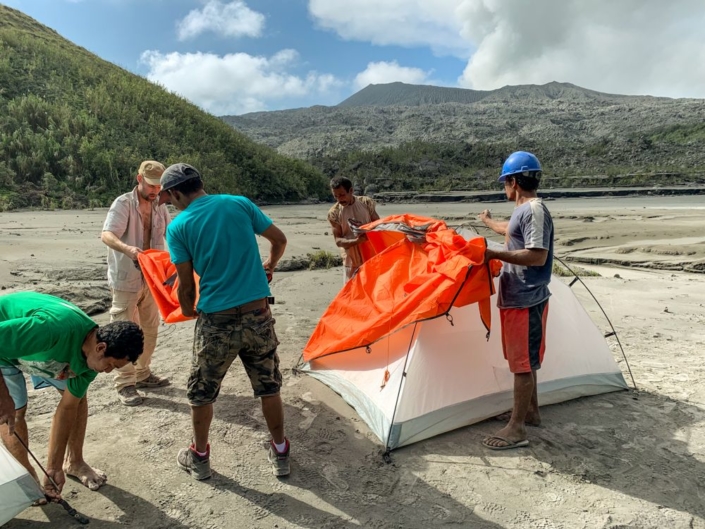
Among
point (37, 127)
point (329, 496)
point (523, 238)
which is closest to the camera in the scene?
point (329, 496)

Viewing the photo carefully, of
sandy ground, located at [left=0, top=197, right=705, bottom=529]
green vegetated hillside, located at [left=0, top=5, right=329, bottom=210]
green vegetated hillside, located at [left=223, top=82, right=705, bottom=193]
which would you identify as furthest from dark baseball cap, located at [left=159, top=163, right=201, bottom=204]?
green vegetated hillside, located at [left=223, top=82, right=705, bottom=193]

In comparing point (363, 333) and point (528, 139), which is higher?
point (528, 139)

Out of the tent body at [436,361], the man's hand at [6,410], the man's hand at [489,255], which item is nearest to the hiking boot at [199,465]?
the man's hand at [6,410]

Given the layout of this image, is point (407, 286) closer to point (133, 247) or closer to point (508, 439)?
point (508, 439)

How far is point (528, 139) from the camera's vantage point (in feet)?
217

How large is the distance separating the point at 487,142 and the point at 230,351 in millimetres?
66982

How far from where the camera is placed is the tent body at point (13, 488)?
2697 millimetres

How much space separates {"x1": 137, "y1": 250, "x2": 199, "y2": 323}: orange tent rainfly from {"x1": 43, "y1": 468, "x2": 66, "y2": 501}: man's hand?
129 centimetres

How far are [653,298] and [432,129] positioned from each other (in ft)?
234

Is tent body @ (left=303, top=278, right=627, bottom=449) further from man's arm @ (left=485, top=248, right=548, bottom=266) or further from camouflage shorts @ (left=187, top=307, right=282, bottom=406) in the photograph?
camouflage shorts @ (left=187, top=307, right=282, bottom=406)

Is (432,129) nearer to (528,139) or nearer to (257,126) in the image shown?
(528,139)

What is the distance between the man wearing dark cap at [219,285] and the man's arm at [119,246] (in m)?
1.09

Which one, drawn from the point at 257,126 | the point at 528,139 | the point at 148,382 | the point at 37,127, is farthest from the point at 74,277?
the point at 257,126

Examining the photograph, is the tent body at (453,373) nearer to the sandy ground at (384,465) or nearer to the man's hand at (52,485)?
the sandy ground at (384,465)
